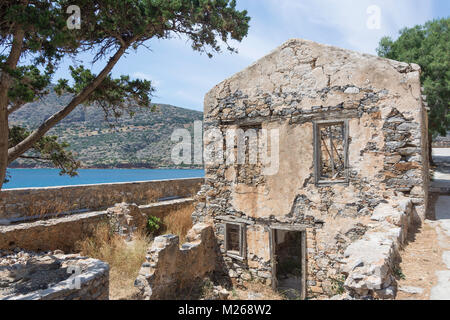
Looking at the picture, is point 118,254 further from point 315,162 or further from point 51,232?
point 315,162

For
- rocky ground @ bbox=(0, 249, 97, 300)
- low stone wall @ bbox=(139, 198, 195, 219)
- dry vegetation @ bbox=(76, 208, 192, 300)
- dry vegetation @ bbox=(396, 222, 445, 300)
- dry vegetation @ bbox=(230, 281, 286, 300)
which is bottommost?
dry vegetation @ bbox=(230, 281, 286, 300)

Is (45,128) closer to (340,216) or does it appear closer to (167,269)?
(167,269)

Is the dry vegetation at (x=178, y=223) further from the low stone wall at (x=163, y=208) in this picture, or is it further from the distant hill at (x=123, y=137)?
the distant hill at (x=123, y=137)

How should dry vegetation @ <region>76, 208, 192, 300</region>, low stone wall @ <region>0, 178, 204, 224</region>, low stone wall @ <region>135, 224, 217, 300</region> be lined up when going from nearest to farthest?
low stone wall @ <region>135, 224, 217, 300</region>
dry vegetation @ <region>76, 208, 192, 300</region>
low stone wall @ <region>0, 178, 204, 224</region>

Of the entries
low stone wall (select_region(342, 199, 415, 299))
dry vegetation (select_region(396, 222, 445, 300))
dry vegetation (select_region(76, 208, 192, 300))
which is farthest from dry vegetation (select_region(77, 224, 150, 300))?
dry vegetation (select_region(396, 222, 445, 300))

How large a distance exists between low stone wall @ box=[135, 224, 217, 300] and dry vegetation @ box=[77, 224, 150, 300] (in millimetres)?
450

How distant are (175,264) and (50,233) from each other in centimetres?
373

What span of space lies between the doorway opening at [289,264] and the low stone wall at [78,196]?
594cm

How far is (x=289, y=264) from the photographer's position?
10320 mm

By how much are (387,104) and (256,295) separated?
18.7 feet

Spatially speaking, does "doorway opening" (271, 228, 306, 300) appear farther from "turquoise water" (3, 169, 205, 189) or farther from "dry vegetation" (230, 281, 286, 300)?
"turquoise water" (3, 169, 205, 189)

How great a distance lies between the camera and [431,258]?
4.31 m

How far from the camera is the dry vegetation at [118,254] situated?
6.80 m

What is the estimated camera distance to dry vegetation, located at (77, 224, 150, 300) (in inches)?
268
